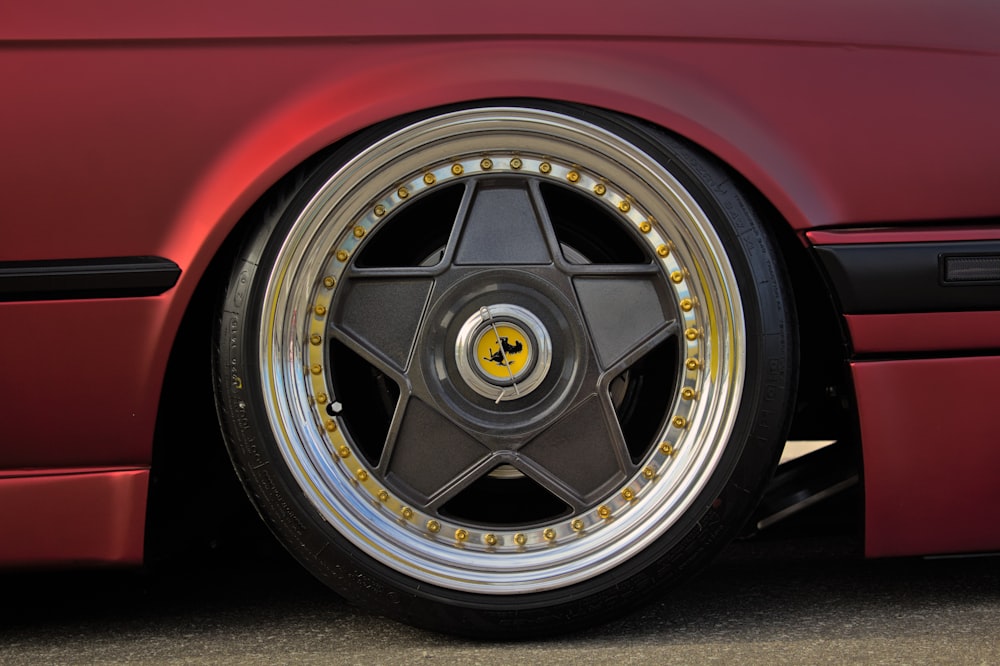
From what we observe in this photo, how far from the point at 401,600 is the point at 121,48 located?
85cm

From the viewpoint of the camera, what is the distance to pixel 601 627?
163 centimetres

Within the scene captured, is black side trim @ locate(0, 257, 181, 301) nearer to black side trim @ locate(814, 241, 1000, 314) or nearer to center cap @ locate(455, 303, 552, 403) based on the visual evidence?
center cap @ locate(455, 303, 552, 403)

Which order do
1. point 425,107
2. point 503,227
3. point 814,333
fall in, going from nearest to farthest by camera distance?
point 425,107
point 503,227
point 814,333

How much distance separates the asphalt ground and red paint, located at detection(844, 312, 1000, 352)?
1.01ft

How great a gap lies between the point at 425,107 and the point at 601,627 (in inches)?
30.8

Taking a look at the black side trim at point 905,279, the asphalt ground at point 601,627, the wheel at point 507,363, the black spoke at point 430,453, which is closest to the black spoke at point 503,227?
the wheel at point 507,363

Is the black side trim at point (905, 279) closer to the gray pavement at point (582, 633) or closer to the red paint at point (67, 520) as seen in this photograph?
the gray pavement at point (582, 633)

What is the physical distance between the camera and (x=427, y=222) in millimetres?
1749

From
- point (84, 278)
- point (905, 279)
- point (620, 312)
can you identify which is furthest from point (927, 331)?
point (84, 278)

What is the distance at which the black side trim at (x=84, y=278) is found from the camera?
5.01 ft

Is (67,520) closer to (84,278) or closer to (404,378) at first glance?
(84,278)

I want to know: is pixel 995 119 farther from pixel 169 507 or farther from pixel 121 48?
pixel 169 507

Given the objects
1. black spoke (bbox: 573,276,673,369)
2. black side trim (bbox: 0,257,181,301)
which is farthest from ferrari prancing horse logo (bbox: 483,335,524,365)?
black side trim (bbox: 0,257,181,301)

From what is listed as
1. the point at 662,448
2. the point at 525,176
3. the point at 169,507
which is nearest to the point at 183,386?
the point at 169,507
